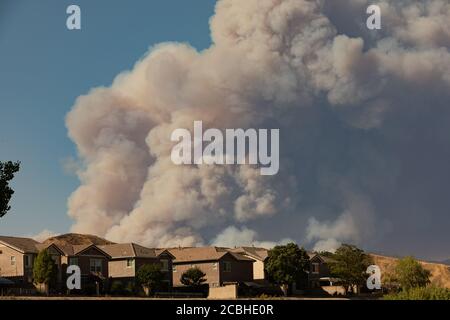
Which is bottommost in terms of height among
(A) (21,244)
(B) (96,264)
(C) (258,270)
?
(C) (258,270)

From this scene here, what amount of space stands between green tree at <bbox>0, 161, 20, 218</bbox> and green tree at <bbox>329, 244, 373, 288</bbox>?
4968 cm

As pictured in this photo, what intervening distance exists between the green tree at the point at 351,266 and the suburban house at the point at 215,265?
12.7m

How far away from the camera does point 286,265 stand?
9950 centimetres

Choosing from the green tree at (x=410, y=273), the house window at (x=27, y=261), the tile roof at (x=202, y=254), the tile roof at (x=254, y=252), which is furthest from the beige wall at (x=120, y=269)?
the green tree at (x=410, y=273)

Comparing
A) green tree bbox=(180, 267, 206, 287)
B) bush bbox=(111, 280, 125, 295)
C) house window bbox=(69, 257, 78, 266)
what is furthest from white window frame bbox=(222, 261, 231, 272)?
house window bbox=(69, 257, 78, 266)

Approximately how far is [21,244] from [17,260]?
267 cm

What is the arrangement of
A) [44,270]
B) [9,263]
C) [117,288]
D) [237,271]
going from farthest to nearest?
[237,271] < [9,263] < [117,288] < [44,270]

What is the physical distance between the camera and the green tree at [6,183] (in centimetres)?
6981

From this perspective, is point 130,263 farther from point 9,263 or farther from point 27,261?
point 9,263

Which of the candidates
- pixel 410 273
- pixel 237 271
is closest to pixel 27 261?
pixel 237 271

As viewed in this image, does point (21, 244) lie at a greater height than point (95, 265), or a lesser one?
greater

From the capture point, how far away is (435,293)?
42469 mm
